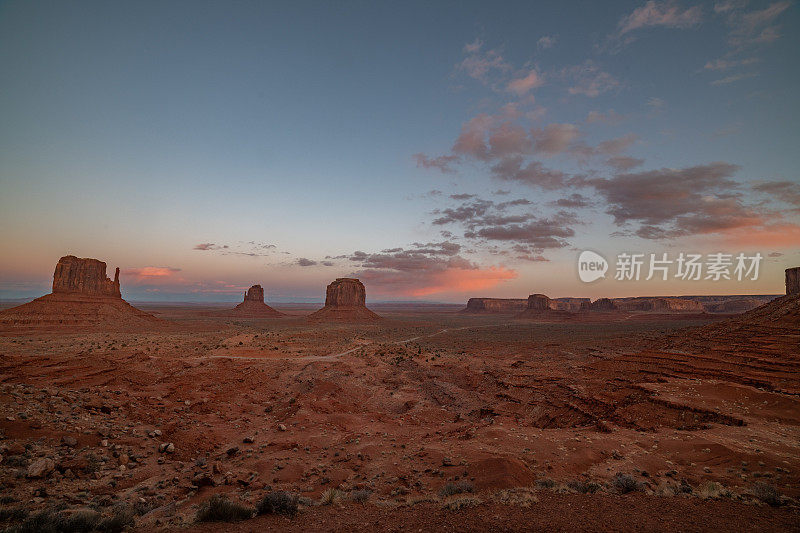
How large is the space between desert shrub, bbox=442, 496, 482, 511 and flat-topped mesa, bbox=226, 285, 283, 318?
130 meters

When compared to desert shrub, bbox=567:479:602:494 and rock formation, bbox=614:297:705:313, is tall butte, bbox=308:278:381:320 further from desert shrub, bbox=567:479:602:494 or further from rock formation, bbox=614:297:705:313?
rock formation, bbox=614:297:705:313

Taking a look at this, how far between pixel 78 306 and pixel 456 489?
82073 mm

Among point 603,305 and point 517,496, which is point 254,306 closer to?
point 517,496

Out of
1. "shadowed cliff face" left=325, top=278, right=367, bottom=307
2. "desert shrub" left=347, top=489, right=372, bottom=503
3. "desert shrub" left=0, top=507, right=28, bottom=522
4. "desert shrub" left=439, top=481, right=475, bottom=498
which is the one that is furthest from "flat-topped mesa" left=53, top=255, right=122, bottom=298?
"desert shrub" left=439, top=481, right=475, bottom=498

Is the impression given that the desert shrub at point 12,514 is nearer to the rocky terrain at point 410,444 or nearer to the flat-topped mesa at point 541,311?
the rocky terrain at point 410,444

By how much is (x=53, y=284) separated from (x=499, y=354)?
281 feet

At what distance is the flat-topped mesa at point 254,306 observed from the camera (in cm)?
12888

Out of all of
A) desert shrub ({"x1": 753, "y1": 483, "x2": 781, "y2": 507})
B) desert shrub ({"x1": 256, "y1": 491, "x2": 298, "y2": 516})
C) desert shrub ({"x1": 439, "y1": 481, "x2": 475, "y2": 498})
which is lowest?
desert shrub ({"x1": 439, "y1": 481, "x2": 475, "y2": 498})

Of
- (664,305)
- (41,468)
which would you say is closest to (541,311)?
(664,305)

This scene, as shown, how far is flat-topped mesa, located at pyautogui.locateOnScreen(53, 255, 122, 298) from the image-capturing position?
219 ft

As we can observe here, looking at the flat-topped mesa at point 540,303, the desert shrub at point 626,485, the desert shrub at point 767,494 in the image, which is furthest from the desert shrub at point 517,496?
the flat-topped mesa at point 540,303

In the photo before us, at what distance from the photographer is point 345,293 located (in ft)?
383

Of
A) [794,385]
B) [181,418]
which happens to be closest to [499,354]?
[794,385]

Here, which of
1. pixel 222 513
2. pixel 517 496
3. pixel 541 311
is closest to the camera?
pixel 222 513
